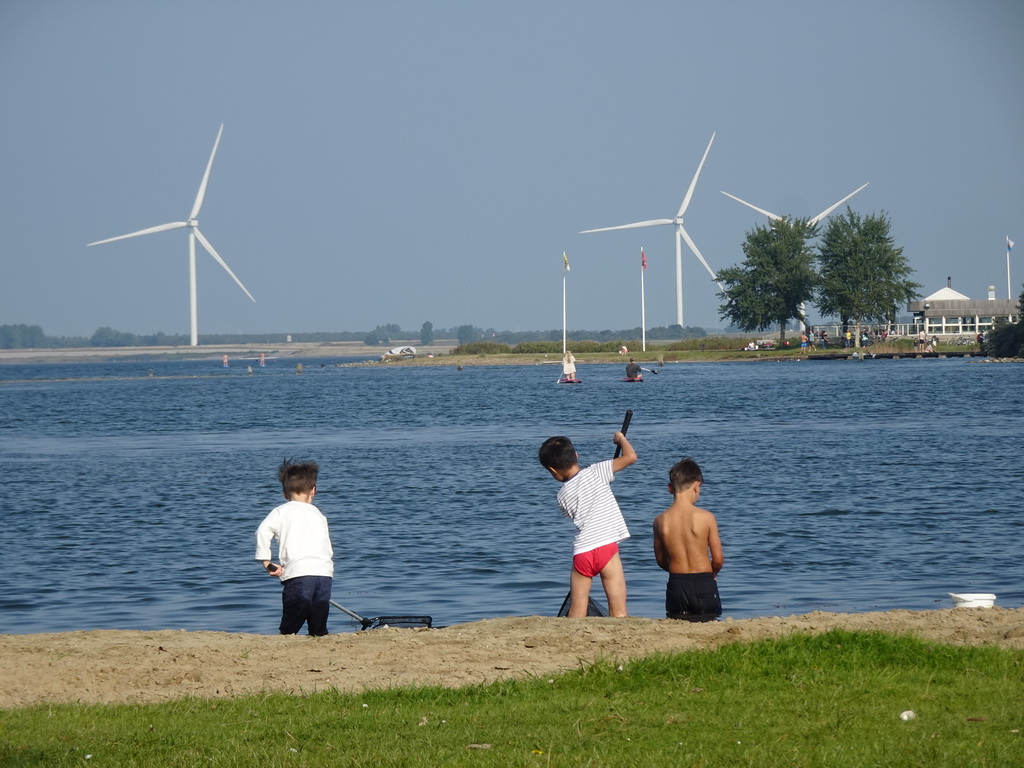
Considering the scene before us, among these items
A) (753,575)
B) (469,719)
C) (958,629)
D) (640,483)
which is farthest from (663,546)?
(640,483)

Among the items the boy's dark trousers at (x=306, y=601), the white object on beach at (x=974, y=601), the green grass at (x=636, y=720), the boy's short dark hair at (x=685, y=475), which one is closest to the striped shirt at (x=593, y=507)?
the boy's short dark hair at (x=685, y=475)

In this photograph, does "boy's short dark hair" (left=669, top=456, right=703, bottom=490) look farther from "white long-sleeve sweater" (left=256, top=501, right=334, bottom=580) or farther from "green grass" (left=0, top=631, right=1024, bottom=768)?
"white long-sleeve sweater" (left=256, top=501, right=334, bottom=580)

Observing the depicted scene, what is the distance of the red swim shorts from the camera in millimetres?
10070

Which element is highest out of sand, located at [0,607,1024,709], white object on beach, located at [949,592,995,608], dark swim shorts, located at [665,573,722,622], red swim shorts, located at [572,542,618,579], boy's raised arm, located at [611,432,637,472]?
boy's raised arm, located at [611,432,637,472]

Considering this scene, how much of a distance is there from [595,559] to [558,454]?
3.12 ft

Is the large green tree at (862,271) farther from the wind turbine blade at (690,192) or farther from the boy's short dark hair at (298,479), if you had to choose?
the boy's short dark hair at (298,479)

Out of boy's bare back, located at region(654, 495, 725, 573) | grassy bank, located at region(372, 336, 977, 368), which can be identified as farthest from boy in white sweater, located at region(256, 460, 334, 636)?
grassy bank, located at region(372, 336, 977, 368)

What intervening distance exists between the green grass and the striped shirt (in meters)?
1.61

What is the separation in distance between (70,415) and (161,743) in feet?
199

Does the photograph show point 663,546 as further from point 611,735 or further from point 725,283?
point 725,283

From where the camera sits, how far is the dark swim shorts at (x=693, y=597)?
10.6 meters

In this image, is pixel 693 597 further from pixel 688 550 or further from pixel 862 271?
pixel 862 271

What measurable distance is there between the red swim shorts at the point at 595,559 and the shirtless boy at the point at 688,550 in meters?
0.53

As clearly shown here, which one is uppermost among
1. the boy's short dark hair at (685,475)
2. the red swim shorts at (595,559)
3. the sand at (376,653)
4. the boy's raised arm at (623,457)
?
the boy's raised arm at (623,457)
